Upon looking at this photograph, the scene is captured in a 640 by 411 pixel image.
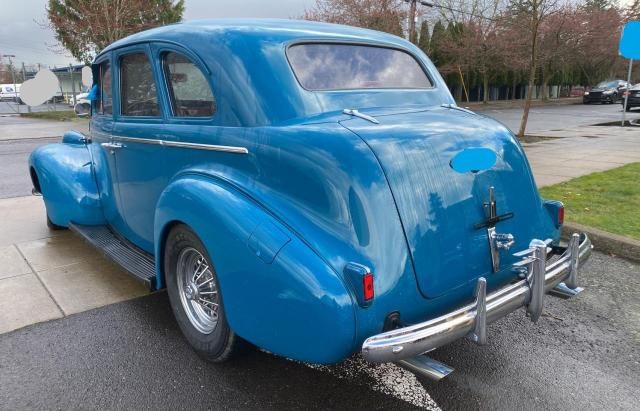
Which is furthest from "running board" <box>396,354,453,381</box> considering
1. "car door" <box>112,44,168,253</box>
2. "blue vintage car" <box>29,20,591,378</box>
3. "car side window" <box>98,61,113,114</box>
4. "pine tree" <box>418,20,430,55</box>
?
"pine tree" <box>418,20,430,55</box>

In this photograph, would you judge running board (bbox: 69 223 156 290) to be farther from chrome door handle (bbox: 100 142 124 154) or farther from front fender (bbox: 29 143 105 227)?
chrome door handle (bbox: 100 142 124 154)

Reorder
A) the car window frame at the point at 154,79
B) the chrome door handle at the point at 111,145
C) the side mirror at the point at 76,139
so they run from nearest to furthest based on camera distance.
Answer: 1. the car window frame at the point at 154,79
2. the chrome door handle at the point at 111,145
3. the side mirror at the point at 76,139

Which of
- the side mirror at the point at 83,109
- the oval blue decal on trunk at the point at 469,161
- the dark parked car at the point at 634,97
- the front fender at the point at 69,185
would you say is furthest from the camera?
the dark parked car at the point at 634,97

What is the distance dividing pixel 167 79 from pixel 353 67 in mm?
1210

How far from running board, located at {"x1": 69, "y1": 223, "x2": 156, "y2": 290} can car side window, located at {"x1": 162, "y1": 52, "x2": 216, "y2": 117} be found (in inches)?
42.4

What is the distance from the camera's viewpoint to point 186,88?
3.11 m

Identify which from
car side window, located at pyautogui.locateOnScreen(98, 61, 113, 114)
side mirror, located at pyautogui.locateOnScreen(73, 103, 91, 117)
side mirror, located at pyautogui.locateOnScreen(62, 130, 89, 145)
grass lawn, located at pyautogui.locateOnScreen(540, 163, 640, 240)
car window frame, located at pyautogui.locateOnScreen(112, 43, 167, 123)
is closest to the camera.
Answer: car window frame, located at pyautogui.locateOnScreen(112, 43, 167, 123)

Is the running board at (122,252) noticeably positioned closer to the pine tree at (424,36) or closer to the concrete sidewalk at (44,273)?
the concrete sidewalk at (44,273)

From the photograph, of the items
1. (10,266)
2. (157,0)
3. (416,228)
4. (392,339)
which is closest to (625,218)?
(416,228)

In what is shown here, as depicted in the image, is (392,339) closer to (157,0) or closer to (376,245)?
(376,245)

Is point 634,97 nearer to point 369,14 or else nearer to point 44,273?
point 369,14

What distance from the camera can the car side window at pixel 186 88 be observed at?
2.92 meters

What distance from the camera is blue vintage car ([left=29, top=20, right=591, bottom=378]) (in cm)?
218

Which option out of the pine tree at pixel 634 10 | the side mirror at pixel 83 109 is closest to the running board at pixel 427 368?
the side mirror at pixel 83 109
